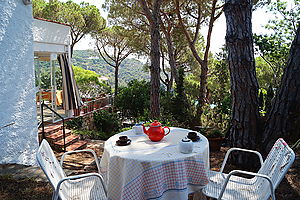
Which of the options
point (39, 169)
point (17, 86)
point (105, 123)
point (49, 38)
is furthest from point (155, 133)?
point (105, 123)

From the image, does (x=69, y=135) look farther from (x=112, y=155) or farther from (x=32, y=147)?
(x=112, y=155)

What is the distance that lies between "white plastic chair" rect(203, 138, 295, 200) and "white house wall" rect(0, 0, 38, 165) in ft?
11.1

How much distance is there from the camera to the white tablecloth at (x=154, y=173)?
2.39 meters

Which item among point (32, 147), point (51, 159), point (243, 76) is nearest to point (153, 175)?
point (51, 159)

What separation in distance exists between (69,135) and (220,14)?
28.7 ft

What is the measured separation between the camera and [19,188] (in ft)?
12.1

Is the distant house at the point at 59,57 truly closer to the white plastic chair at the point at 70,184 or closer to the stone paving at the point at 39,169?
the stone paving at the point at 39,169

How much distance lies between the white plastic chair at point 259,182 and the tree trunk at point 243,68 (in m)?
1.49

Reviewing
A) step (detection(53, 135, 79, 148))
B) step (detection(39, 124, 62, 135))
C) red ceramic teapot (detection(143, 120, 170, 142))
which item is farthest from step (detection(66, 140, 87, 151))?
red ceramic teapot (detection(143, 120, 170, 142))

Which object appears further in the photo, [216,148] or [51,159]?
[216,148]

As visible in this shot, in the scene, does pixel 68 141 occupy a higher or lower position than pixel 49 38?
lower

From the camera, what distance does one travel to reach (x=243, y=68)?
4.25 meters

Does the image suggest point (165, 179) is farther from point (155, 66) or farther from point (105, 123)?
point (105, 123)

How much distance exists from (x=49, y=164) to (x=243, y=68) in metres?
3.23
